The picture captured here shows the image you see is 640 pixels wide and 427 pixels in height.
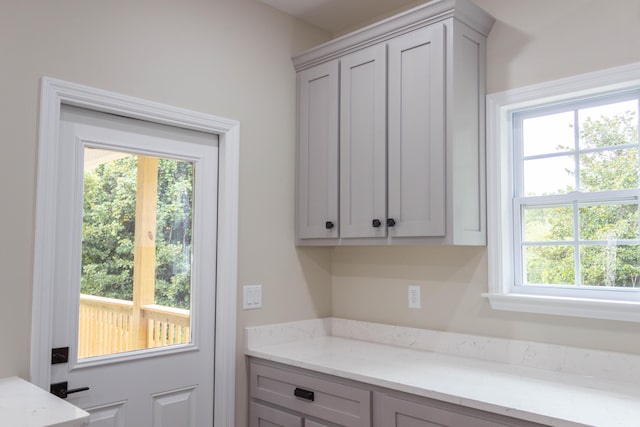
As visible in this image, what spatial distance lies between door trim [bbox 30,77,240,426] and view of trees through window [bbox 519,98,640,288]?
139 centimetres

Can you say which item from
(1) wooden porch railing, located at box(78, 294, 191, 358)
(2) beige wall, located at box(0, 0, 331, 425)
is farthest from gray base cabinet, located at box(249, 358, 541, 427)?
(1) wooden porch railing, located at box(78, 294, 191, 358)

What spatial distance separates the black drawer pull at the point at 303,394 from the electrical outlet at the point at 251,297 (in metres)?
0.51

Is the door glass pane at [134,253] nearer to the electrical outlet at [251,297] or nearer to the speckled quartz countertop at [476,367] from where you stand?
the electrical outlet at [251,297]

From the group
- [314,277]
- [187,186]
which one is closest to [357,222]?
[314,277]

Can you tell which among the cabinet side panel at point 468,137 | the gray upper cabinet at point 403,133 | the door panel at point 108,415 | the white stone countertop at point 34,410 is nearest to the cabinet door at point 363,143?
the gray upper cabinet at point 403,133

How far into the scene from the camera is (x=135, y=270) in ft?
7.60

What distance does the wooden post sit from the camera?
2314 mm

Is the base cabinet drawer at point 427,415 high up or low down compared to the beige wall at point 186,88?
down

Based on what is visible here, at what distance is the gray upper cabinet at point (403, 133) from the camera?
2266 millimetres

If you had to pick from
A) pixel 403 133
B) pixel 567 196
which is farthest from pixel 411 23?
pixel 567 196

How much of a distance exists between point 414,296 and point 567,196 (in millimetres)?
890

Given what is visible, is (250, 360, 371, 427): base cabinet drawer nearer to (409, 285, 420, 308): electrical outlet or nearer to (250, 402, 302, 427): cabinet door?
(250, 402, 302, 427): cabinet door

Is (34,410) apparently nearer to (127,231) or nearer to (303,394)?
(127,231)

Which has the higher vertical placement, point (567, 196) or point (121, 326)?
point (567, 196)
